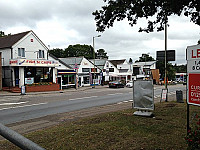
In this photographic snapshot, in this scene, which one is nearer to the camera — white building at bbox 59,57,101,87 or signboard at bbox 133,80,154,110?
signboard at bbox 133,80,154,110

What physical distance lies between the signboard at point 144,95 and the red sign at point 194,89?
3698 millimetres

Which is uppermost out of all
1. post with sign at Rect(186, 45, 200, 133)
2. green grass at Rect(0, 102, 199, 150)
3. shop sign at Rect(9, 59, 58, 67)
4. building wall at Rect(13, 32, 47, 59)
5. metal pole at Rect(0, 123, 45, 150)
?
building wall at Rect(13, 32, 47, 59)

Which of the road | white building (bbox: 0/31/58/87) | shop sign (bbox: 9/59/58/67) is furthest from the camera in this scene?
white building (bbox: 0/31/58/87)

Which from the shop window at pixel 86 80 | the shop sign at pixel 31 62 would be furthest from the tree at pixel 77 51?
the shop sign at pixel 31 62

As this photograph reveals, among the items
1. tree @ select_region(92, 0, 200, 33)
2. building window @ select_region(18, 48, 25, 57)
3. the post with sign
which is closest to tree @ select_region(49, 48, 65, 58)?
building window @ select_region(18, 48, 25, 57)

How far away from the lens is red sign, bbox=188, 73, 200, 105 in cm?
457

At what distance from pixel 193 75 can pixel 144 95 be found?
13.6ft

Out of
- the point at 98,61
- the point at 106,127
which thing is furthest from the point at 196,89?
the point at 98,61

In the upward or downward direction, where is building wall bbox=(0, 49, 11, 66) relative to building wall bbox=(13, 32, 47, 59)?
downward

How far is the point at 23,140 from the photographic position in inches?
69.0

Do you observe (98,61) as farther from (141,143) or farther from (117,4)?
(141,143)

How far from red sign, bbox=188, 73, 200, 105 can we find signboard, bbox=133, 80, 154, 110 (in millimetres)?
3698

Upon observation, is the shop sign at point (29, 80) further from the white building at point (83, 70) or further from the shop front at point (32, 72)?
the white building at point (83, 70)

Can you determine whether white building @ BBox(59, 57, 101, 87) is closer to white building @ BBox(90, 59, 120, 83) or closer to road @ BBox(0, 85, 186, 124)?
white building @ BBox(90, 59, 120, 83)
